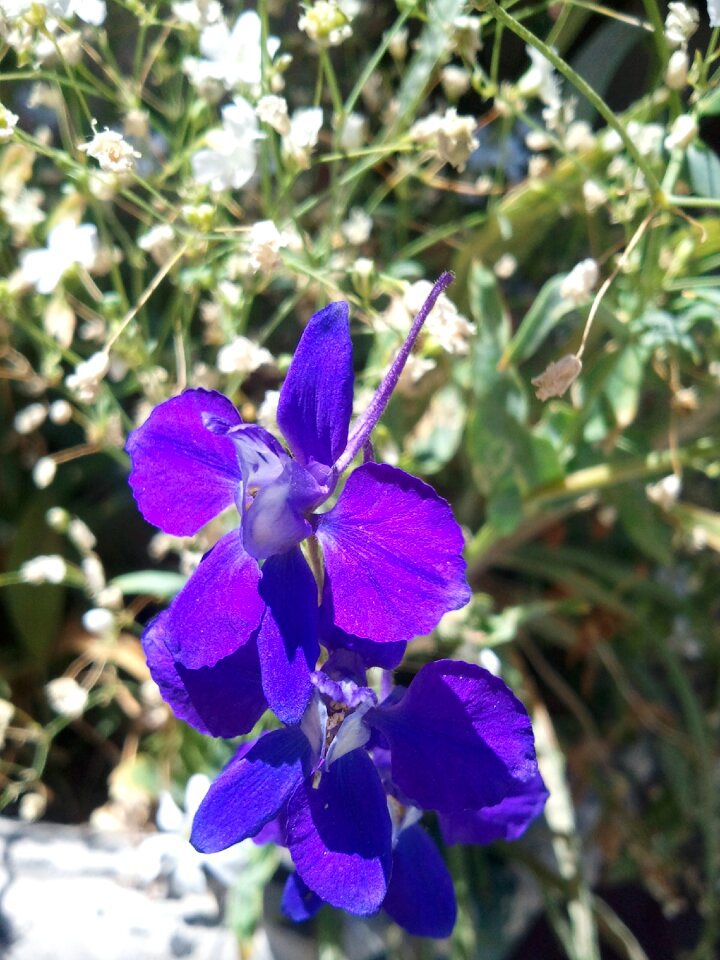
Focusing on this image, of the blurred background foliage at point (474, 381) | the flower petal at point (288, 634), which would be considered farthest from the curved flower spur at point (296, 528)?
the blurred background foliage at point (474, 381)

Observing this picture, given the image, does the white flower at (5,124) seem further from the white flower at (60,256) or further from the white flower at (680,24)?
the white flower at (680,24)

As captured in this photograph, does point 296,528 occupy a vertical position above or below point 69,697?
above

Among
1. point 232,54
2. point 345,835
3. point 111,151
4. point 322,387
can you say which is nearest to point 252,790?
point 345,835

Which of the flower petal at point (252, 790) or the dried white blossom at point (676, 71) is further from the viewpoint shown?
the dried white blossom at point (676, 71)

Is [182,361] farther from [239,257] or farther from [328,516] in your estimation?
[328,516]

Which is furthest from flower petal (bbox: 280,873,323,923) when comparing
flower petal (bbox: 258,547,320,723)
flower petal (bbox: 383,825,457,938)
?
flower petal (bbox: 258,547,320,723)

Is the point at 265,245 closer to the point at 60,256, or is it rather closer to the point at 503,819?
the point at 60,256

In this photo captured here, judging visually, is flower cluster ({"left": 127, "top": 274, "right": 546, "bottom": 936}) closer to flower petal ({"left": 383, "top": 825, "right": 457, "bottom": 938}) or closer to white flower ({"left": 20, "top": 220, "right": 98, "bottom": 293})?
flower petal ({"left": 383, "top": 825, "right": 457, "bottom": 938})
